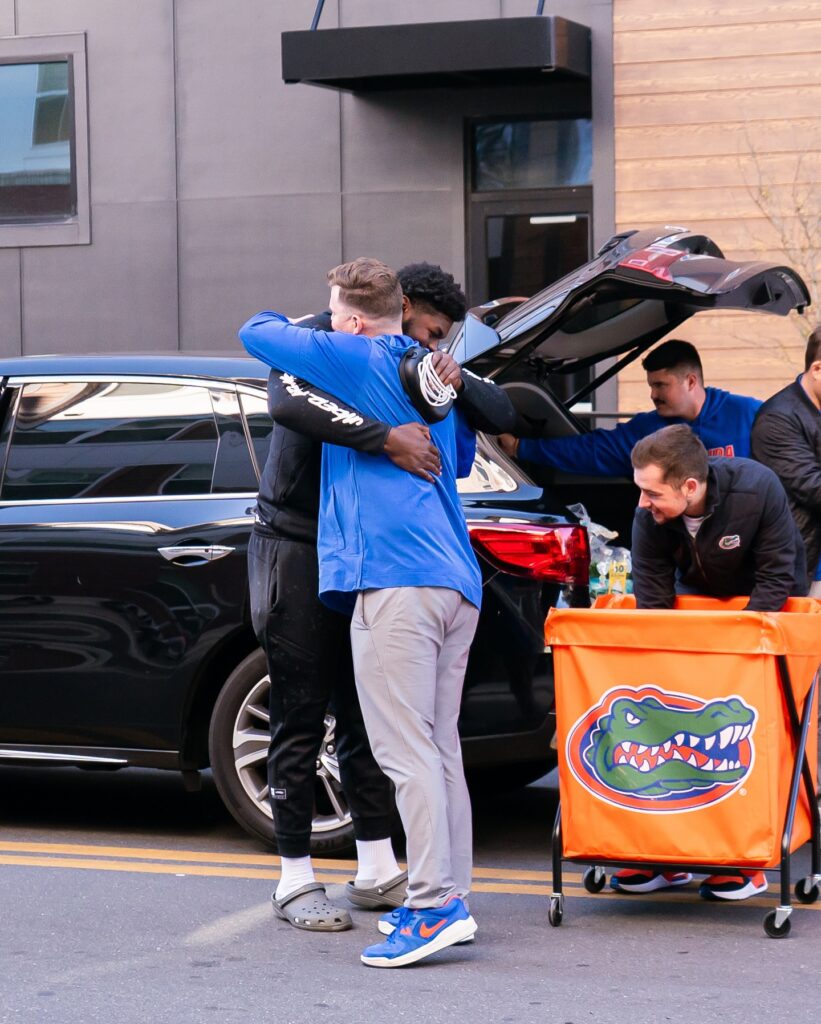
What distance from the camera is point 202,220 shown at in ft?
46.9

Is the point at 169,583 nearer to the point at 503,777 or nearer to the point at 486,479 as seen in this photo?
the point at 486,479

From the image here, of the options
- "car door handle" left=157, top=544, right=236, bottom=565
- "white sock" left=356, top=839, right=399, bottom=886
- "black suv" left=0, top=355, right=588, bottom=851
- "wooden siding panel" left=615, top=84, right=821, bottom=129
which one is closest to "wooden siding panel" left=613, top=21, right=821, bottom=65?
"wooden siding panel" left=615, top=84, right=821, bottom=129

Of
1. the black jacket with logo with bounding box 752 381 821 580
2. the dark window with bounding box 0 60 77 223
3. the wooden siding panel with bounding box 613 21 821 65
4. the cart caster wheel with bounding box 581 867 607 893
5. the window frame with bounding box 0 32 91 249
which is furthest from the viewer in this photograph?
the dark window with bounding box 0 60 77 223

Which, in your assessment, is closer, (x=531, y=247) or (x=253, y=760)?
(x=253, y=760)

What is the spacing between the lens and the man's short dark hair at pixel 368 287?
4.61 meters

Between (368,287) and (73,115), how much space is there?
1081 centimetres

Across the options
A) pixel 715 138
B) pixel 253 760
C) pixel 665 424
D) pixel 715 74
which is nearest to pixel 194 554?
pixel 253 760

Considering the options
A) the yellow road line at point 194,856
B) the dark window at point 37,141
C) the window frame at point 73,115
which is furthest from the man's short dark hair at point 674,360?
the dark window at point 37,141

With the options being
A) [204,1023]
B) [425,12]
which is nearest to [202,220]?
[425,12]

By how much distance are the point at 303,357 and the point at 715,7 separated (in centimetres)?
912

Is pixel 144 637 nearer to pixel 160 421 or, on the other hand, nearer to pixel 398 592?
pixel 160 421

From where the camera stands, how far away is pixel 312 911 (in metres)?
4.94

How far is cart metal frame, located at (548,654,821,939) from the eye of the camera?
4.75 meters

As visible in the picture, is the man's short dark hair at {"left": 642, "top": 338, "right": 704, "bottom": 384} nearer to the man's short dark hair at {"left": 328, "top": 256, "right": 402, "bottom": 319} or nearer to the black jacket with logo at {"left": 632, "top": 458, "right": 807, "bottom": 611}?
the black jacket with logo at {"left": 632, "top": 458, "right": 807, "bottom": 611}
